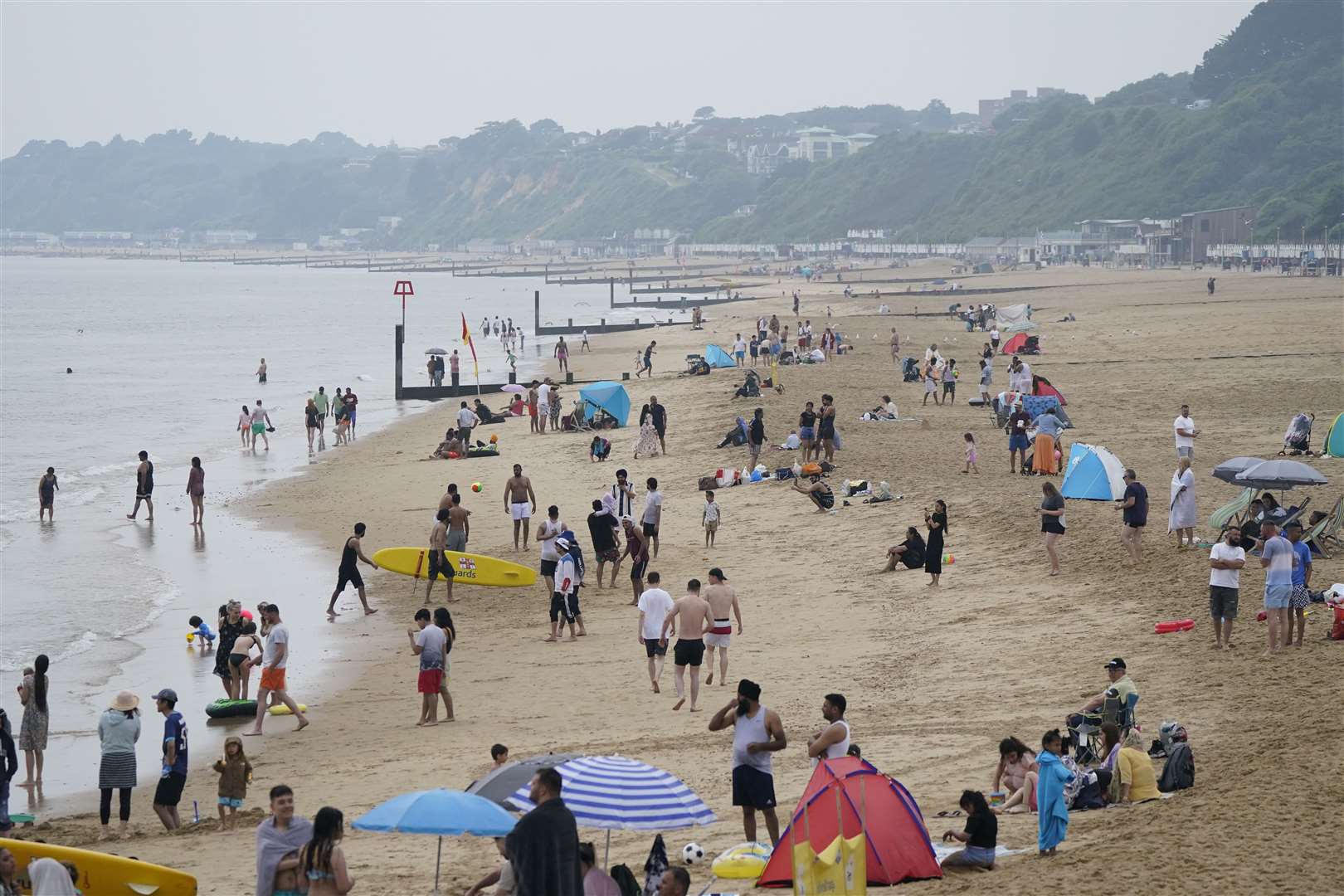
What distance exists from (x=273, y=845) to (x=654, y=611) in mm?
6394

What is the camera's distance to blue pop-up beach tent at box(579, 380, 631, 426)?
3180 centimetres

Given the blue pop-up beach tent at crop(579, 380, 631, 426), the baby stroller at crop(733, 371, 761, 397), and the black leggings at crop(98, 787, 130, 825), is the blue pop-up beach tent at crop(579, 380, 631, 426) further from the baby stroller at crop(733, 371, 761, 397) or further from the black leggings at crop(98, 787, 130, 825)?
the black leggings at crop(98, 787, 130, 825)

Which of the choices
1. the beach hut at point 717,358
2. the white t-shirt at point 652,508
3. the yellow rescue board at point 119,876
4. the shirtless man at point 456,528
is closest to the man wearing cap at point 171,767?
the yellow rescue board at point 119,876

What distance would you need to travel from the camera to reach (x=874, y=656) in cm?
1467

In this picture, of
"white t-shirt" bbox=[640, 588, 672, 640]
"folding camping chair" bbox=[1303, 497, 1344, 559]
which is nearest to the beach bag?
"white t-shirt" bbox=[640, 588, 672, 640]

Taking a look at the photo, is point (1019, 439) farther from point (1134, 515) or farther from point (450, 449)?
point (450, 449)

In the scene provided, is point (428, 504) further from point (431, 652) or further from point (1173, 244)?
point (1173, 244)

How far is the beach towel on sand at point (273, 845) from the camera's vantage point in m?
7.84

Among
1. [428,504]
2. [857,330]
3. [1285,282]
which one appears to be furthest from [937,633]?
[1285,282]

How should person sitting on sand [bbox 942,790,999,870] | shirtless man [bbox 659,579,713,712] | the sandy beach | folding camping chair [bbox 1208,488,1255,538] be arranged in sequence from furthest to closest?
folding camping chair [bbox 1208,488,1255,538], shirtless man [bbox 659,579,713,712], the sandy beach, person sitting on sand [bbox 942,790,999,870]

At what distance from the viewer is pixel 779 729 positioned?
9430mm

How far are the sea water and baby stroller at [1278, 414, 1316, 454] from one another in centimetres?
1429

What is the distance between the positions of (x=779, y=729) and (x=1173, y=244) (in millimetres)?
109727

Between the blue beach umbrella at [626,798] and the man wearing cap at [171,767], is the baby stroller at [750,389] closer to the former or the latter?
the man wearing cap at [171,767]
